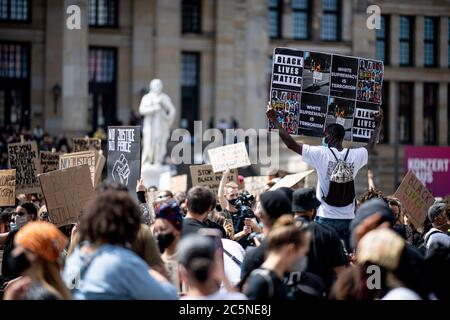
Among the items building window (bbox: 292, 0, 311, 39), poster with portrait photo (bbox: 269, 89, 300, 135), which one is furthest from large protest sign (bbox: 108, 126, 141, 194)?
building window (bbox: 292, 0, 311, 39)

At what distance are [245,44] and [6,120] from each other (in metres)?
9.07

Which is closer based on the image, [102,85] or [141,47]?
[141,47]

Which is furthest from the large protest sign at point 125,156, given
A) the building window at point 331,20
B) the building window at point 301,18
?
the building window at point 331,20

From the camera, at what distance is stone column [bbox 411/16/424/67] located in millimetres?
49031

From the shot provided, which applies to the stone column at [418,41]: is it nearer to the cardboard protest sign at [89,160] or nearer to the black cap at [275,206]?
the cardboard protest sign at [89,160]

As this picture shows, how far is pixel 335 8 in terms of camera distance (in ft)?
153

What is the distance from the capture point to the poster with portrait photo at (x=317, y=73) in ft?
38.0

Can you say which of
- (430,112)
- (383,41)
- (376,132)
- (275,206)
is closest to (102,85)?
(383,41)

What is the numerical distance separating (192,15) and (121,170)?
28952 mm

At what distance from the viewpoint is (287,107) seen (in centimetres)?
1153

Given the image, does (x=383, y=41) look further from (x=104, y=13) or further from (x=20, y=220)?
(x=20, y=220)
